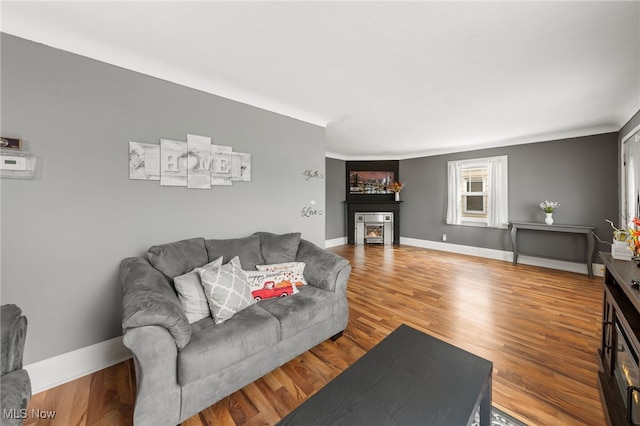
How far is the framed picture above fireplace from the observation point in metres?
6.61

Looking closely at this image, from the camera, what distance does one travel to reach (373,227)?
6.58 m

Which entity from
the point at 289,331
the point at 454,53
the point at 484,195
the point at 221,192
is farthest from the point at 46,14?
the point at 484,195

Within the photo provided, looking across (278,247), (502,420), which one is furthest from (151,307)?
(502,420)

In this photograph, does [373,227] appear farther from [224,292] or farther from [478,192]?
[224,292]

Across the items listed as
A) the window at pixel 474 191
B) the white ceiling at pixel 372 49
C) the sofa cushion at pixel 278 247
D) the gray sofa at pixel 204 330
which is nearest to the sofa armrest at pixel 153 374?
the gray sofa at pixel 204 330

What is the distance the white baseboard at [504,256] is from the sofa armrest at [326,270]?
13.4 feet

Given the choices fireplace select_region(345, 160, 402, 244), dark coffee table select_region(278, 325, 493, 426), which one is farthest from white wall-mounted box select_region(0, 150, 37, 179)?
fireplace select_region(345, 160, 402, 244)

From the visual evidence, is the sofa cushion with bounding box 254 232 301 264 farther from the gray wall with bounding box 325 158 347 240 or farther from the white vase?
the white vase

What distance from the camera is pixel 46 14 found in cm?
150

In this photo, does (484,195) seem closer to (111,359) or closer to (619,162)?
(619,162)

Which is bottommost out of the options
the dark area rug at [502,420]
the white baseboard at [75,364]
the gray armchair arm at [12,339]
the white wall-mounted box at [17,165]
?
the dark area rug at [502,420]

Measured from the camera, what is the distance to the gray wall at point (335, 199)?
6387 millimetres

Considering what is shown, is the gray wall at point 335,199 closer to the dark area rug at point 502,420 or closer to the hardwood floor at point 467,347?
the hardwood floor at point 467,347

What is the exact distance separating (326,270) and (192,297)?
3.57ft
